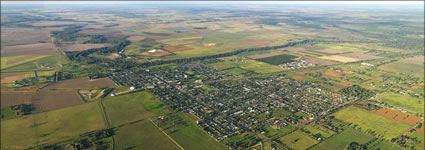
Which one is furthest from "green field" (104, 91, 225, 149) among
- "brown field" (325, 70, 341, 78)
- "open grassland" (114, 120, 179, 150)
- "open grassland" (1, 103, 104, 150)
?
"brown field" (325, 70, 341, 78)

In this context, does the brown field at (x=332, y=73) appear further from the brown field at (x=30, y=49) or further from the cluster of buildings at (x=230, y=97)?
the brown field at (x=30, y=49)

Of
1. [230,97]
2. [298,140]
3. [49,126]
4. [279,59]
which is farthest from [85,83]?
[279,59]

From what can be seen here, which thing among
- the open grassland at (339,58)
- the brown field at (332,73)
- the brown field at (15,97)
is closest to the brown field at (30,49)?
the brown field at (15,97)

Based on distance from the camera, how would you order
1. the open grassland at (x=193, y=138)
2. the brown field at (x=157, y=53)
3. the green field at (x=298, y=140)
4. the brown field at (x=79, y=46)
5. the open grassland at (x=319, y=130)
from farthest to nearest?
the brown field at (x=79, y=46) → the brown field at (x=157, y=53) → the open grassland at (x=319, y=130) → the green field at (x=298, y=140) → the open grassland at (x=193, y=138)

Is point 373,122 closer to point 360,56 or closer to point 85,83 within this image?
point 85,83

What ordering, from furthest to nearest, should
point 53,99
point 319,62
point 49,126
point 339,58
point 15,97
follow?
point 339,58 < point 319,62 < point 15,97 < point 53,99 < point 49,126

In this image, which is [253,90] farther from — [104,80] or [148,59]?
[148,59]
